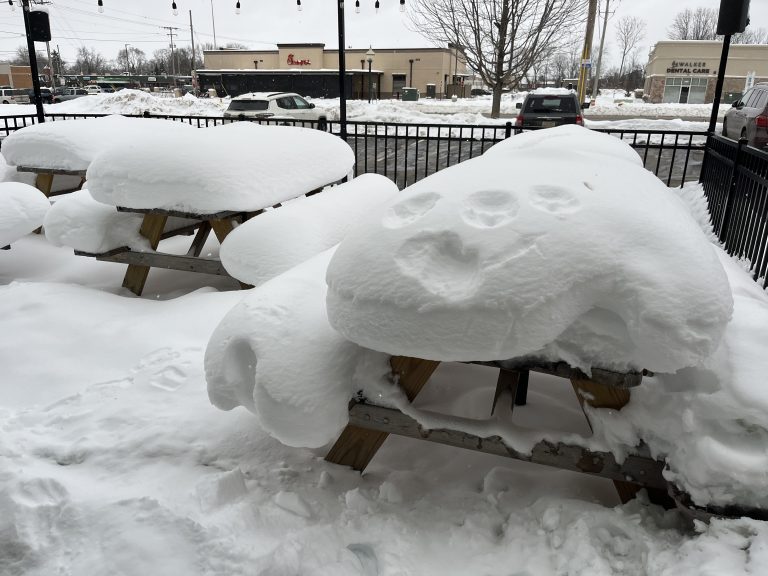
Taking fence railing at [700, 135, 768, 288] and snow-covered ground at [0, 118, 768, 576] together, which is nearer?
snow-covered ground at [0, 118, 768, 576]

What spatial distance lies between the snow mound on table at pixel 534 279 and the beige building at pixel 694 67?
50425 mm

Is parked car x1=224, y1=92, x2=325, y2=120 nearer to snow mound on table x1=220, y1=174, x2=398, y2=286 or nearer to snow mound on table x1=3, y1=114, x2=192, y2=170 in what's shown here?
snow mound on table x1=3, y1=114, x2=192, y2=170

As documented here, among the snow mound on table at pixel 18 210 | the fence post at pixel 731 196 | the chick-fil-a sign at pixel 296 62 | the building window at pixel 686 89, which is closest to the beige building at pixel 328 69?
the chick-fil-a sign at pixel 296 62

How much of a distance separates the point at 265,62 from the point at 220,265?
182 ft

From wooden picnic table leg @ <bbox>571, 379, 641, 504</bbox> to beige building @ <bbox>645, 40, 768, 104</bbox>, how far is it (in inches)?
1981

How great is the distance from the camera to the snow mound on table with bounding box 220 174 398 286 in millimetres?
4012

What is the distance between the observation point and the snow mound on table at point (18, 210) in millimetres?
5078

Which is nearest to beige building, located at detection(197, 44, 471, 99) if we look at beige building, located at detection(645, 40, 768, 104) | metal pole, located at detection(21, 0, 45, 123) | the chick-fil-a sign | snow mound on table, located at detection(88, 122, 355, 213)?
the chick-fil-a sign

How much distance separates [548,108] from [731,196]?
11497 mm

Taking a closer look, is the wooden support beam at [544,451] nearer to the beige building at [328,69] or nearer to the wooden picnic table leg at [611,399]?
the wooden picnic table leg at [611,399]

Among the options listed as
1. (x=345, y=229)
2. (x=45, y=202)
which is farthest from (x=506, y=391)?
(x=45, y=202)

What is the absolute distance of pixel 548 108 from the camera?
55.0 ft

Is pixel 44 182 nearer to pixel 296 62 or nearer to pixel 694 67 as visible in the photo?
pixel 694 67

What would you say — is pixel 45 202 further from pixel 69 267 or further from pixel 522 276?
pixel 522 276
